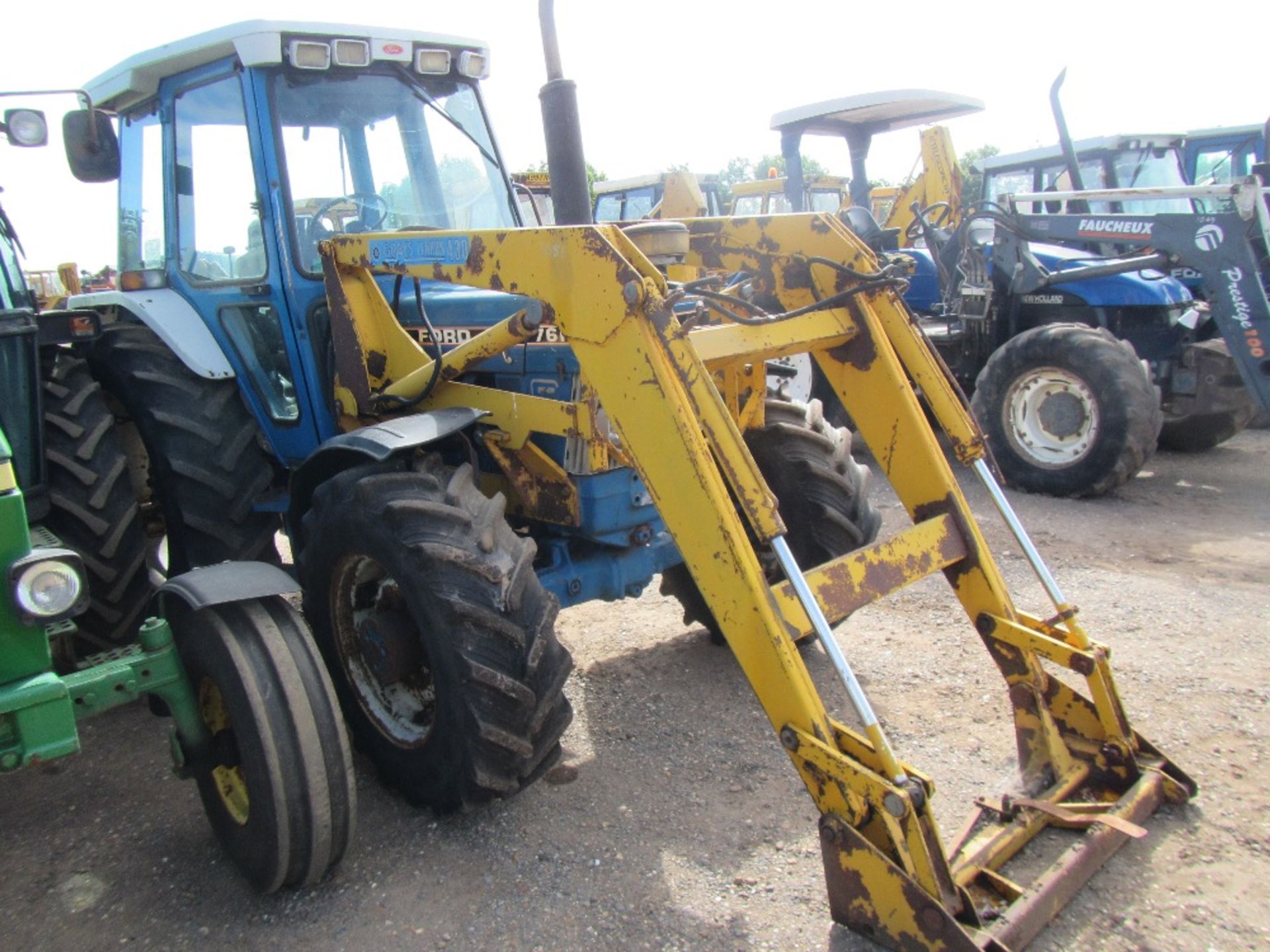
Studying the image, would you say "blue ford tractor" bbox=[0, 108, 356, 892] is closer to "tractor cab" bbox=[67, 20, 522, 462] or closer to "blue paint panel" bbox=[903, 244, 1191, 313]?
"tractor cab" bbox=[67, 20, 522, 462]

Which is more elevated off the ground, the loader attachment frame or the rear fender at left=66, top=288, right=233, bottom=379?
the rear fender at left=66, top=288, right=233, bottom=379

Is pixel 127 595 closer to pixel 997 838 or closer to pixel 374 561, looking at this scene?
pixel 374 561

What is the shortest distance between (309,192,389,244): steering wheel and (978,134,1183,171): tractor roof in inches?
272

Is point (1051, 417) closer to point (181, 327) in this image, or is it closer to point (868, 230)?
point (868, 230)

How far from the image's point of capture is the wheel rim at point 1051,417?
6.52 meters

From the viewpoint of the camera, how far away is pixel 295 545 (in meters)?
3.84

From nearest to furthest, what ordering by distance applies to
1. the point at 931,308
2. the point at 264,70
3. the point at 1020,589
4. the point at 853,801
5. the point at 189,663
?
the point at 853,801 → the point at 189,663 → the point at 264,70 → the point at 1020,589 → the point at 931,308

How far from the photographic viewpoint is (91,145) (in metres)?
3.64

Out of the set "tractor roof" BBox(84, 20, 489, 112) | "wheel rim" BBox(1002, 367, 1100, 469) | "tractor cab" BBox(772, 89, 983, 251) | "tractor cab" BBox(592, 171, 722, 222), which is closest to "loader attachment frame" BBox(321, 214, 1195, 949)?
"tractor roof" BBox(84, 20, 489, 112)

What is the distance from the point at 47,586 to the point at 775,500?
1.83m

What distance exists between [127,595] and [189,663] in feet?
4.24

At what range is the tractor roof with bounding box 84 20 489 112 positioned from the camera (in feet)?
11.7

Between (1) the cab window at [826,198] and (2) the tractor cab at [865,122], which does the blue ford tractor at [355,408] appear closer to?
(2) the tractor cab at [865,122]

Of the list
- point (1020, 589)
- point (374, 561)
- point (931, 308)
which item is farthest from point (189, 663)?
point (931, 308)
